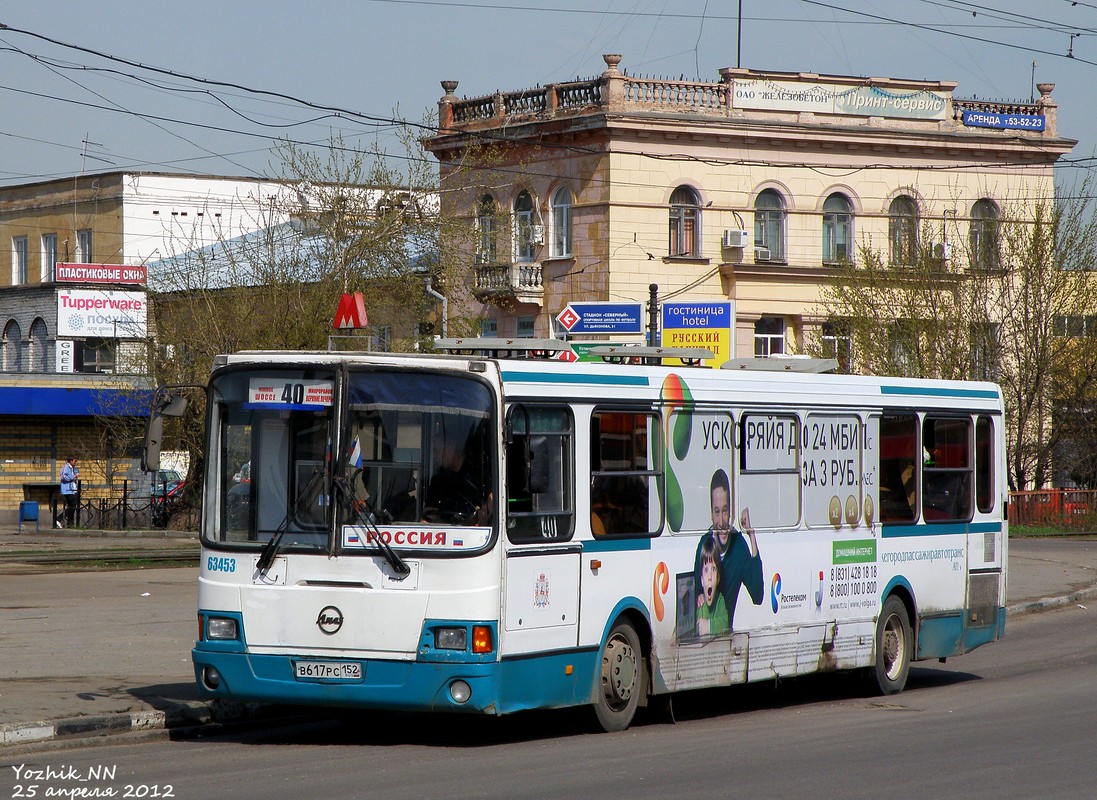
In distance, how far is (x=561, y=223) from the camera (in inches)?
1735

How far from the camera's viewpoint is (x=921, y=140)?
45.7 m

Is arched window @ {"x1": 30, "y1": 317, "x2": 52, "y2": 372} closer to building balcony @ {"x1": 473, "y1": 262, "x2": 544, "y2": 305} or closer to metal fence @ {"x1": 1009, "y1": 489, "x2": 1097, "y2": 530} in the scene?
building balcony @ {"x1": 473, "y1": 262, "x2": 544, "y2": 305}

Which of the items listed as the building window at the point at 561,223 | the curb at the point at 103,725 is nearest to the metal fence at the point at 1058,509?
the building window at the point at 561,223

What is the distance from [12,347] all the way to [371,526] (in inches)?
1995

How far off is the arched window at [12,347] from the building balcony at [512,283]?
71.1ft

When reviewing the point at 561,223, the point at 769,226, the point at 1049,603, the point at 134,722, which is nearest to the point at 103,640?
the point at 134,722

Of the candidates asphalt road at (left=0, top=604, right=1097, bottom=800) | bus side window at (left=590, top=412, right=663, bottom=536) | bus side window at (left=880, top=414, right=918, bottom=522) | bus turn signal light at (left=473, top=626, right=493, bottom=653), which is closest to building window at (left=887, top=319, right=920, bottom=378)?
bus side window at (left=880, top=414, right=918, bottom=522)

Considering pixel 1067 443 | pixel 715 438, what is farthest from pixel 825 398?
pixel 1067 443

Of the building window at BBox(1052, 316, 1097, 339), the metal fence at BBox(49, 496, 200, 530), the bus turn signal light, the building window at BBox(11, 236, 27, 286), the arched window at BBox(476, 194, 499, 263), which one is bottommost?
the metal fence at BBox(49, 496, 200, 530)

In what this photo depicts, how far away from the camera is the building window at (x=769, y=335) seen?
45188 millimetres

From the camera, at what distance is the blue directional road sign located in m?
28.7

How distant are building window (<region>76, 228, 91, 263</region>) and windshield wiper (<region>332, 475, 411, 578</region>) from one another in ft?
186

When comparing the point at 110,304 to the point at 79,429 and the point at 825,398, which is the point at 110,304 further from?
the point at 825,398

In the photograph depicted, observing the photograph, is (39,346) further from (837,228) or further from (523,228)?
(837,228)
